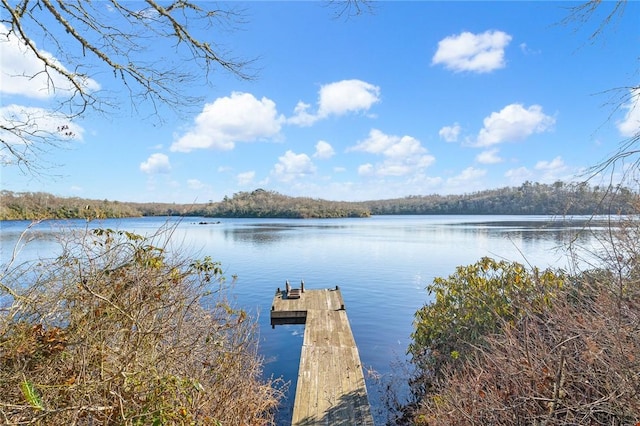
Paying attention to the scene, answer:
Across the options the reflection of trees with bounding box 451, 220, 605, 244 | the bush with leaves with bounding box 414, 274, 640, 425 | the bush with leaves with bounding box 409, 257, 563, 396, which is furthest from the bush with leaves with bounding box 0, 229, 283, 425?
the bush with leaves with bounding box 409, 257, 563, 396

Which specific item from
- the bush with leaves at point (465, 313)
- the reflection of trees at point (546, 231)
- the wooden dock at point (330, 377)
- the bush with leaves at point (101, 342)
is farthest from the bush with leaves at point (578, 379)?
the bush with leaves at point (101, 342)

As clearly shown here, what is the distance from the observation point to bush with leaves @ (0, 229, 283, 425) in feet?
8.96

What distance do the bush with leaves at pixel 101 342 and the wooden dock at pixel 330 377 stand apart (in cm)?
198

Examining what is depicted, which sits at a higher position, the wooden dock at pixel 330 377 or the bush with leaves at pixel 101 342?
the bush with leaves at pixel 101 342

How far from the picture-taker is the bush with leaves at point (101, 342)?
2732mm

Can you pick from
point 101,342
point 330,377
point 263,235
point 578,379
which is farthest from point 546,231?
point 101,342

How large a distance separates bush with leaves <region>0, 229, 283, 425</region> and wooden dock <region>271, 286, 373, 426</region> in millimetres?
1976

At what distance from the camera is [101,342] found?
3047 millimetres

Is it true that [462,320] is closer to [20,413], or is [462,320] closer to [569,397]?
[569,397]

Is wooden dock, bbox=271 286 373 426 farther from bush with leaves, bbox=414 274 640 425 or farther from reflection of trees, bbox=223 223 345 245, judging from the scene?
reflection of trees, bbox=223 223 345 245

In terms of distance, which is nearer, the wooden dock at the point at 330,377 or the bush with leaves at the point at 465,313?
the wooden dock at the point at 330,377

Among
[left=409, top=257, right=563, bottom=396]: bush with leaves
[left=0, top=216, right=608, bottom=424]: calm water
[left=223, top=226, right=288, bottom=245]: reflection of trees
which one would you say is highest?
[left=409, top=257, right=563, bottom=396]: bush with leaves

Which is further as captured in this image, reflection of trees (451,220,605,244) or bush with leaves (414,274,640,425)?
reflection of trees (451,220,605,244)

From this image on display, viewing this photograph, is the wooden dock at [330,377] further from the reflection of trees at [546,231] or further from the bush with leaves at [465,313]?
the reflection of trees at [546,231]
